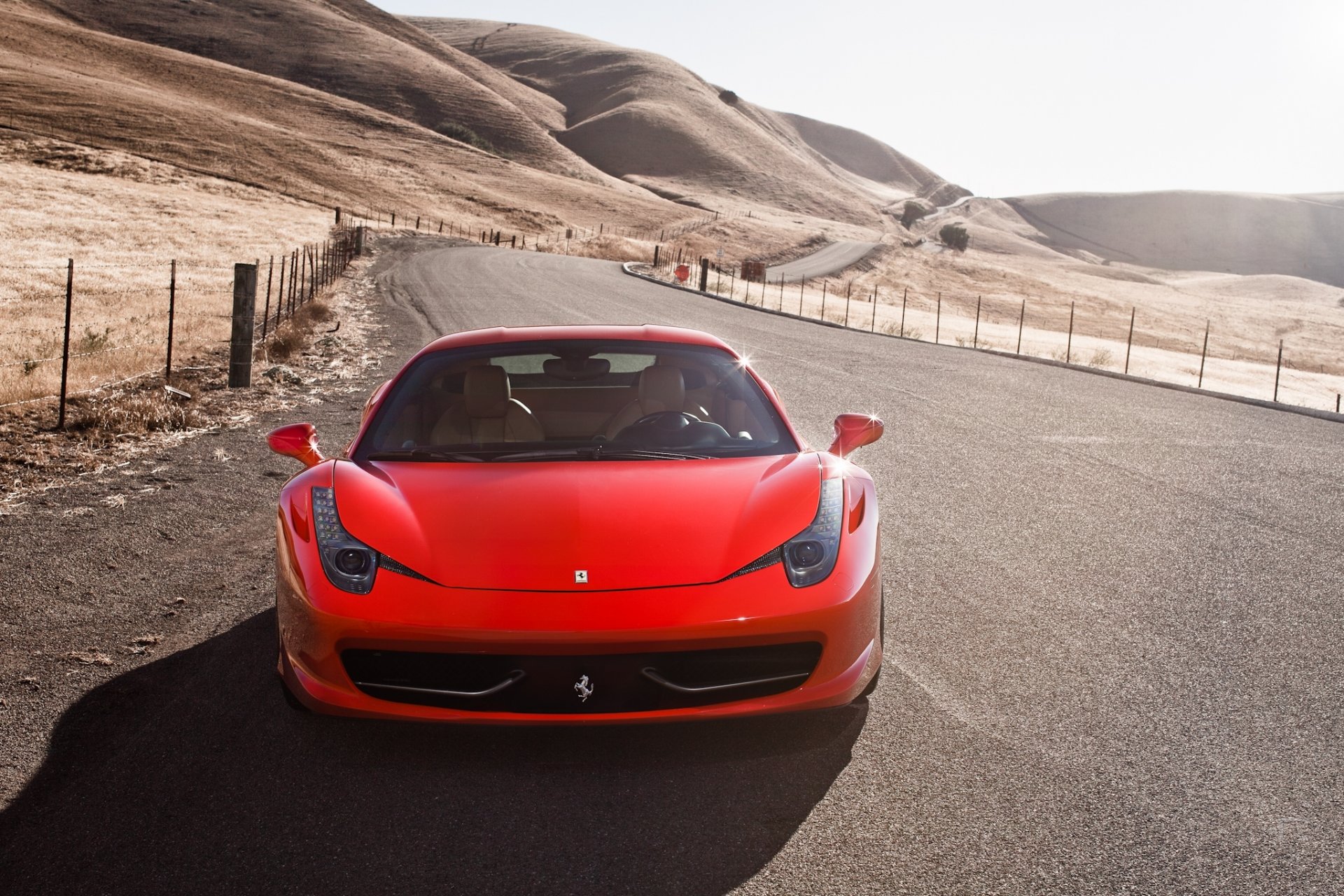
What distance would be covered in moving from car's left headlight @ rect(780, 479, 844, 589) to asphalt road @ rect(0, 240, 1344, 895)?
62cm

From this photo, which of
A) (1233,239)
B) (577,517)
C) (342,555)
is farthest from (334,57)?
(577,517)

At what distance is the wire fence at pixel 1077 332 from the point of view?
27938 millimetres

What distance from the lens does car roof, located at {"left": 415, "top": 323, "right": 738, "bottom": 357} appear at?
507 centimetres

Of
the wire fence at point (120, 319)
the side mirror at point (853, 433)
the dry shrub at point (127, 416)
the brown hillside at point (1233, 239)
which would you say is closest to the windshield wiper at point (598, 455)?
the side mirror at point (853, 433)

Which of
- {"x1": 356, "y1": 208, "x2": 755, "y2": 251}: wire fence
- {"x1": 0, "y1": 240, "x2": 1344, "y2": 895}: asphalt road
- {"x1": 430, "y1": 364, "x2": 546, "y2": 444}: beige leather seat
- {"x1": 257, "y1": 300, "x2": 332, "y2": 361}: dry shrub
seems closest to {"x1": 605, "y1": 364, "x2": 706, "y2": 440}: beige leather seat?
{"x1": 430, "y1": 364, "x2": 546, "y2": 444}: beige leather seat

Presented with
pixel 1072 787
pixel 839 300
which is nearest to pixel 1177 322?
pixel 839 300

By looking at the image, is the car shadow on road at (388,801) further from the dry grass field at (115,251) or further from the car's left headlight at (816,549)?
the dry grass field at (115,251)

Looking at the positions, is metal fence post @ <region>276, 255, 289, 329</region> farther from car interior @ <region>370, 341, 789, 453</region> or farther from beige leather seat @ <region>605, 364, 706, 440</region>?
beige leather seat @ <region>605, 364, 706, 440</region>

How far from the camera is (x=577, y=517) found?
366cm

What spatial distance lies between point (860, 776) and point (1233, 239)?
670 ft

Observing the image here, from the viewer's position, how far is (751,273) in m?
56.8

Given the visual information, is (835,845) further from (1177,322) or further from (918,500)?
(1177,322)

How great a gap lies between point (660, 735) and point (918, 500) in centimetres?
439

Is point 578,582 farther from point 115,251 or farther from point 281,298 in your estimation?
point 115,251
